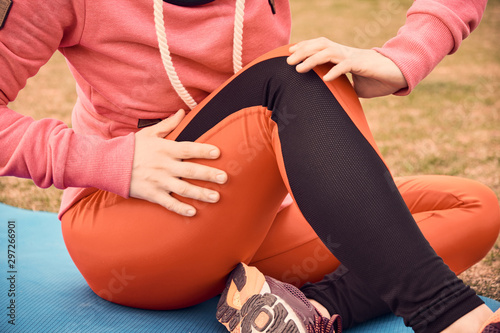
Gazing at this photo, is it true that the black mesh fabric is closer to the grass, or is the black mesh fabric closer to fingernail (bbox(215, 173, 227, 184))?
fingernail (bbox(215, 173, 227, 184))

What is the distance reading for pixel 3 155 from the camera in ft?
2.47

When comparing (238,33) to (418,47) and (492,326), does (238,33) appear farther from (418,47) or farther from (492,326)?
(492,326)

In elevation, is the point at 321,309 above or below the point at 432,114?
above

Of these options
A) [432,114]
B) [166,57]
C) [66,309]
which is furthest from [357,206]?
[432,114]

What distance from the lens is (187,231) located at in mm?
757

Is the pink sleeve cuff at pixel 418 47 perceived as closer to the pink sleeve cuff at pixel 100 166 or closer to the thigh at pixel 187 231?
the thigh at pixel 187 231

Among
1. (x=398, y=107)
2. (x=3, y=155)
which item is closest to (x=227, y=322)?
(x=3, y=155)

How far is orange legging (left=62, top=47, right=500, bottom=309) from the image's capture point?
727 mm

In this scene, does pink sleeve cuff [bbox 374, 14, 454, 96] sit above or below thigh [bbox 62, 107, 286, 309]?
above

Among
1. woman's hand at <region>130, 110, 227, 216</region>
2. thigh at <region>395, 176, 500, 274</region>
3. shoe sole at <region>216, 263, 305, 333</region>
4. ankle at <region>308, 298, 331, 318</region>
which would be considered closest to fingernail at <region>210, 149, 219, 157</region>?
woman's hand at <region>130, 110, 227, 216</region>

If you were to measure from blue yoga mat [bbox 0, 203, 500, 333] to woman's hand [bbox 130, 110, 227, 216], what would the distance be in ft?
0.79

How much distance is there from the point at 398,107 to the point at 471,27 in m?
2.28

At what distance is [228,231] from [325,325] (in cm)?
21

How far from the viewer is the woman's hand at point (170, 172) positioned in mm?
728
